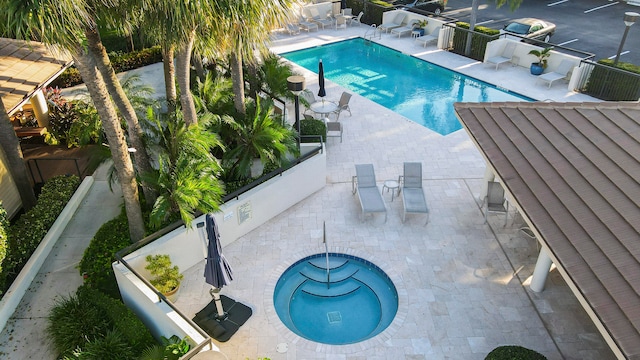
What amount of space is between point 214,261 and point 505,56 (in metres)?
19.8

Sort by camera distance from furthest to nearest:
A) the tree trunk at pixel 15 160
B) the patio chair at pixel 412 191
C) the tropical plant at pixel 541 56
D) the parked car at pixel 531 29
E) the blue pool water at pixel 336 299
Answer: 1. the parked car at pixel 531 29
2. the tropical plant at pixel 541 56
3. the patio chair at pixel 412 191
4. the tree trunk at pixel 15 160
5. the blue pool water at pixel 336 299

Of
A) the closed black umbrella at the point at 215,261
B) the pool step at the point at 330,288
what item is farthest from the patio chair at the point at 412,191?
the closed black umbrella at the point at 215,261

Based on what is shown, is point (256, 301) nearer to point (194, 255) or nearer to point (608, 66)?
point (194, 255)

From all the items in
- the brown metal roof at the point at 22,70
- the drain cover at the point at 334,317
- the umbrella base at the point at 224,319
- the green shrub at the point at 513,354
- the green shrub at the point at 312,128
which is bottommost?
the drain cover at the point at 334,317

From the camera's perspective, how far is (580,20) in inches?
1184

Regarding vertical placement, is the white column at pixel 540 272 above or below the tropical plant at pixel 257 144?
below

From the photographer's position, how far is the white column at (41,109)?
1550 cm

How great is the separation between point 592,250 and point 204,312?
302 inches

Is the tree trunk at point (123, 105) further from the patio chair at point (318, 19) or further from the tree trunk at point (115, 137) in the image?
the patio chair at point (318, 19)

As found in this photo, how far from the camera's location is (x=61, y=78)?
778 inches

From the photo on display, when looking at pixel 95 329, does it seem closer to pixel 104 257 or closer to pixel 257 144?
pixel 104 257

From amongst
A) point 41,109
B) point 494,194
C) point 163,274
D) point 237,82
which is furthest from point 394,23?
point 163,274

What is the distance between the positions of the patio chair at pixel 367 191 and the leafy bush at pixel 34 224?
8011 mm

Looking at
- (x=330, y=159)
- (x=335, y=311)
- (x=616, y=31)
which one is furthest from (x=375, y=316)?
(x=616, y=31)
